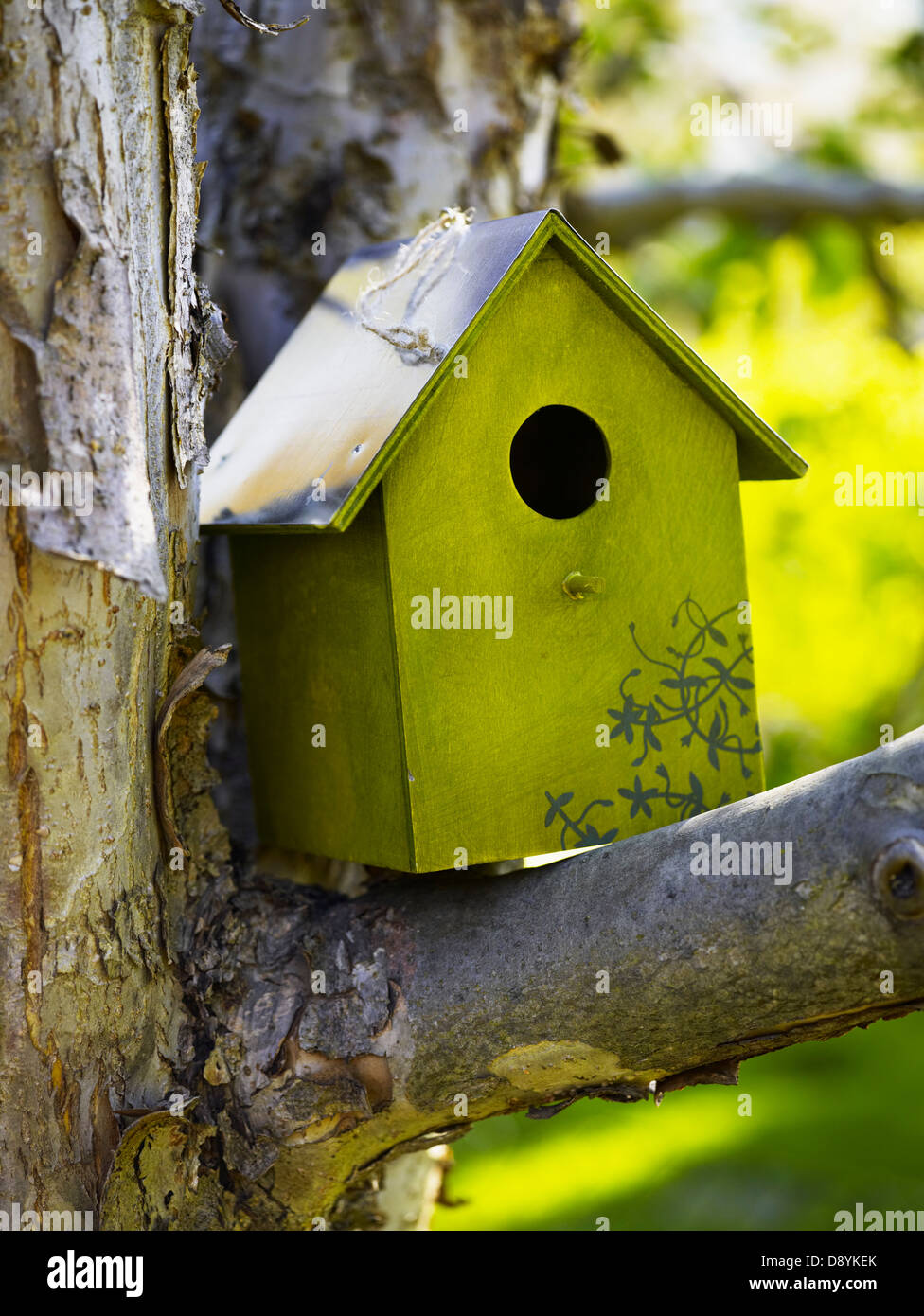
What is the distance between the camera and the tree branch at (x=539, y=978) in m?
1.13

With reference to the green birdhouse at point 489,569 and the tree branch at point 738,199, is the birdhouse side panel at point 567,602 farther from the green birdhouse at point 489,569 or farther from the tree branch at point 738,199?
the tree branch at point 738,199

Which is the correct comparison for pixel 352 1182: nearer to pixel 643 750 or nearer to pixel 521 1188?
pixel 643 750

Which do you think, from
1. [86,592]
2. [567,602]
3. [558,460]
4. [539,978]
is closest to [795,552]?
[558,460]

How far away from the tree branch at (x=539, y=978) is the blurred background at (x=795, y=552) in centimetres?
72

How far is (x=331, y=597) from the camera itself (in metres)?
1.48

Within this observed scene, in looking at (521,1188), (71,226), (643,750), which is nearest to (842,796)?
(643,750)

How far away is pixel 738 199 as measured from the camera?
3016 mm

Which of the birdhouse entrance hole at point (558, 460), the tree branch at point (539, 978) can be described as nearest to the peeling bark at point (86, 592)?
the tree branch at point (539, 978)

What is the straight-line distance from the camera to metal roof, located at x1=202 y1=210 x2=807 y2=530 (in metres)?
1.35

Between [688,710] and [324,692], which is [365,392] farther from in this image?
[688,710]

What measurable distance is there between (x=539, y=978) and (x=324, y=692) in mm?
450

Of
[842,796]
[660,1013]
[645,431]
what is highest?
[645,431]

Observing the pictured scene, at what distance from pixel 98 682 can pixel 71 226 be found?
454 mm

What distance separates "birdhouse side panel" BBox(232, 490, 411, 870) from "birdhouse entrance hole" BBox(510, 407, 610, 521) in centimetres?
33
